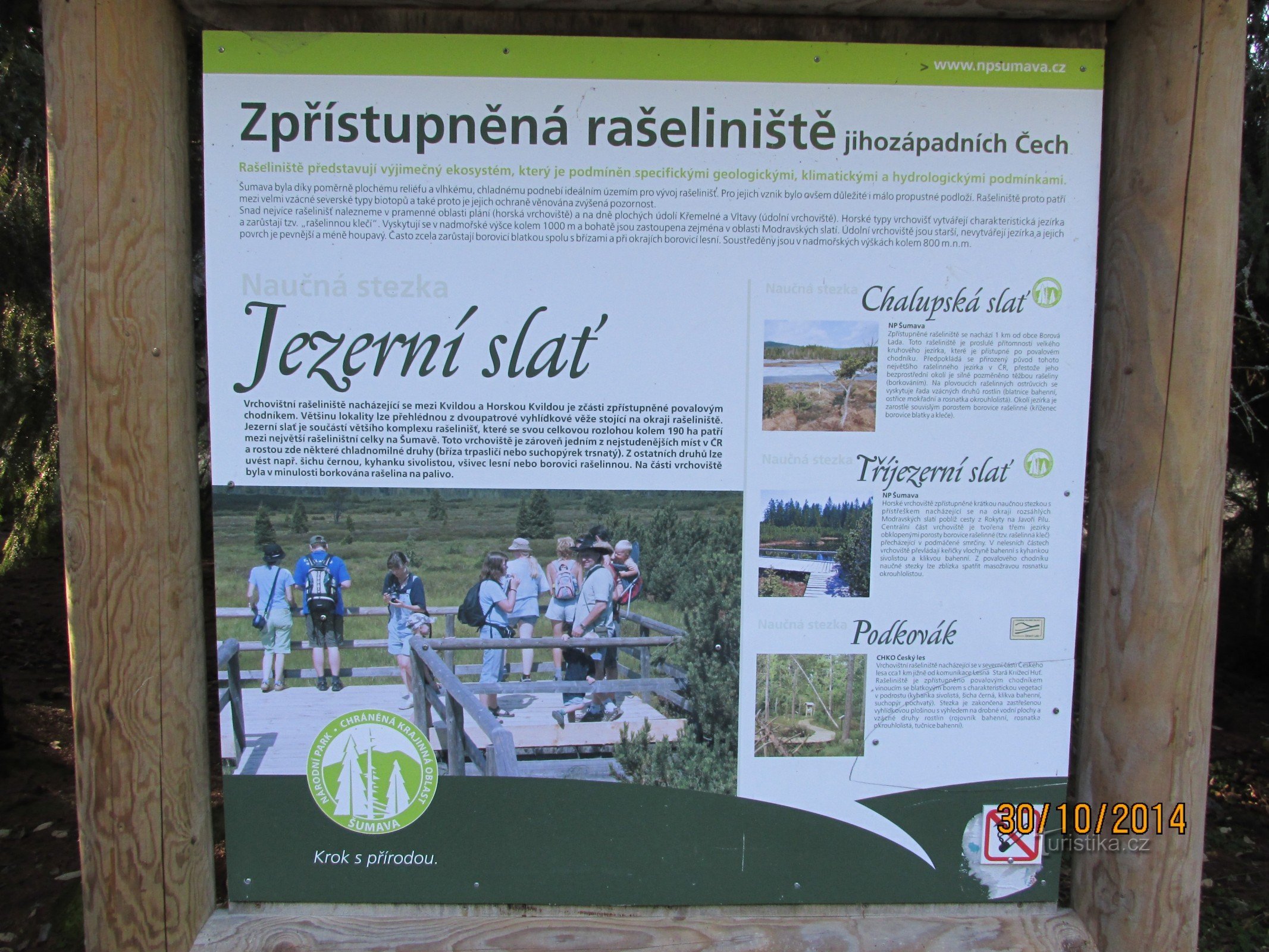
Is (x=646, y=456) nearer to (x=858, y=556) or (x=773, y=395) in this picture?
(x=773, y=395)

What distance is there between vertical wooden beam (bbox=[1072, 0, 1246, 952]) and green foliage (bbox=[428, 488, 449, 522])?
1.74 meters

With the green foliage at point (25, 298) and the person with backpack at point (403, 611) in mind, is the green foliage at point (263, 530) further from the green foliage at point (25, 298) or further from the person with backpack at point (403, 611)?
the green foliage at point (25, 298)

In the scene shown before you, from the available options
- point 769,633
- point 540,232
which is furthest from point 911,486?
point 540,232

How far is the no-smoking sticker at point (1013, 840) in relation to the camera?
2178 mm

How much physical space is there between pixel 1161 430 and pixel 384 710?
2.15 meters

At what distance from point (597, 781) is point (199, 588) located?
1192mm

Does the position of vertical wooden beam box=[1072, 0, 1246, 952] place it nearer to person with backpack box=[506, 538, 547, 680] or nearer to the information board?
the information board

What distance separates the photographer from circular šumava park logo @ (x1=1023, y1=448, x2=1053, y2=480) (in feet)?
6.97

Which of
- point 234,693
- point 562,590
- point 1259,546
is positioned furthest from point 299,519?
point 1259,546

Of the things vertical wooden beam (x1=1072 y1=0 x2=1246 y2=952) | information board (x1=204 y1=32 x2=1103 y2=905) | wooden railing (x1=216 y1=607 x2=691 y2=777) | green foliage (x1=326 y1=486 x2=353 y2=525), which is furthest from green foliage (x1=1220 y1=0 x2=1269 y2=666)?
green foliage (x1=326 y1=486 x2=353 y2=525)

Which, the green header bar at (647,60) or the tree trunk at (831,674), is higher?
the green header bar at (647,60)

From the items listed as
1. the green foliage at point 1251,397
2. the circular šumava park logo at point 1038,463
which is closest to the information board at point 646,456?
the circular šumava park logo at point 1038,463

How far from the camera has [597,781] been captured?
215 cm

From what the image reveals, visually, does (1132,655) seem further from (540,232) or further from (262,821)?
(262,821)
